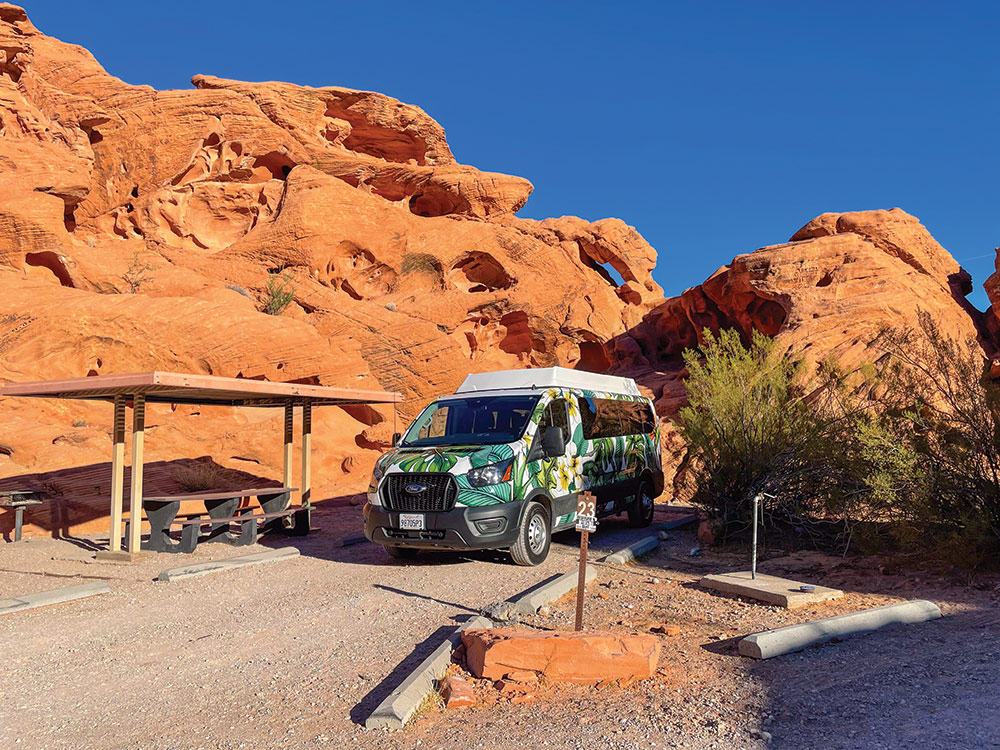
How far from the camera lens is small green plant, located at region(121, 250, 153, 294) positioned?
24.8 metres

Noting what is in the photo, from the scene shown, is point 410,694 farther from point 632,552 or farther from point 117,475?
point 117,475

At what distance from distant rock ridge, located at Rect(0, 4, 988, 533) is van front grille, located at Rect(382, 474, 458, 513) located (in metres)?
8.97

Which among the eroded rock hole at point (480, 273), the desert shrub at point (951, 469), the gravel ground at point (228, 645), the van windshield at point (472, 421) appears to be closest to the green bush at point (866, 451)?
the desert shrub at point (951, 469)

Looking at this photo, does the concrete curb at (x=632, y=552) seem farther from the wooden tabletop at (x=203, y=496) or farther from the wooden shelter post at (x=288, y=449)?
the wooden shelter post at (x=288, y=449)

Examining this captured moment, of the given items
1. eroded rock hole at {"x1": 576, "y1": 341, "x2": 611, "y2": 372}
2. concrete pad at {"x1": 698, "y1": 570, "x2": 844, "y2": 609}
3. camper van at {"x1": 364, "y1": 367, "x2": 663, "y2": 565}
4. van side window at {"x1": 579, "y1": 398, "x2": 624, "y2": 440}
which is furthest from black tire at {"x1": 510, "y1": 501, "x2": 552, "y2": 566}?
eroded rock hole at {"x1": 576, "y1": 341, "x2": 611, "y2": 372}

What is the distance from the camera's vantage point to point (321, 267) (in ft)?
101

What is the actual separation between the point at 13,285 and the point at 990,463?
23797 millimetres

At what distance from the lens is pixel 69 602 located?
7.54 metres

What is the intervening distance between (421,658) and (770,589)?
12.3 ft

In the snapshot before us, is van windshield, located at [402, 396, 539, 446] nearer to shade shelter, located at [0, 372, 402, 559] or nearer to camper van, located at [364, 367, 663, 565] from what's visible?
camper van, located at [364, 367, 663, 565]

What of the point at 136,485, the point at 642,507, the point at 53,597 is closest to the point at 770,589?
the point at 642,507

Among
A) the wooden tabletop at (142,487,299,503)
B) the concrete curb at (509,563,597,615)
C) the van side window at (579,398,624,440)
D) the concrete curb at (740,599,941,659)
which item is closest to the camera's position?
the concrete curb at (740,599,941,659)

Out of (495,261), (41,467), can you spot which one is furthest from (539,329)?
(41,467)

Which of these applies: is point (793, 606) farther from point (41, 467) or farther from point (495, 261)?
point (495, 261)
